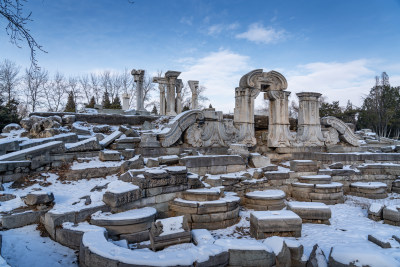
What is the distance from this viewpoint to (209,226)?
521 centimetres

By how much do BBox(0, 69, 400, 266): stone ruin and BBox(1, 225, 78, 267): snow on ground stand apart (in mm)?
153

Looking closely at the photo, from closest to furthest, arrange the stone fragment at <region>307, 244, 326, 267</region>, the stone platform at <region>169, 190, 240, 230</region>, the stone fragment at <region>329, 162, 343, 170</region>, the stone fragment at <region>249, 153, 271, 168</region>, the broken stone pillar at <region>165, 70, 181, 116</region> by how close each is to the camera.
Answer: the stone fragment at <region>307, 244, 326, 267</region>, the stone platform at <region>169, 190, 240, 230</region>, the stone fragment at <region>249, 153, 271, 168</region>, the stone fragment at <region>329, 162, 343, 170</region>, the broken stone pillar at <region>165, 70, 181, 116</region>

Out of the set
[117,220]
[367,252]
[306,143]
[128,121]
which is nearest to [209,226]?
[117,220]

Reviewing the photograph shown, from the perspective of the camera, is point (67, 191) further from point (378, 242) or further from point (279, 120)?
point (279, 120)

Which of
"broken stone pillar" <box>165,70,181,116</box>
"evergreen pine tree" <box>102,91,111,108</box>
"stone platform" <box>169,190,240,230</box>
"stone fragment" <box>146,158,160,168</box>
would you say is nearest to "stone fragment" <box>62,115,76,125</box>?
"stone fragment" <box>146,158,160,168</box>

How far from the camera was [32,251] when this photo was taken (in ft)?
11.9

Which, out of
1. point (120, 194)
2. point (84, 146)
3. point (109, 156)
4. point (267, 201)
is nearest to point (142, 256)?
point (120, 194)

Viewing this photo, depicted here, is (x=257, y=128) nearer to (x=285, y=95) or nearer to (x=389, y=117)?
(x=285, y=95)

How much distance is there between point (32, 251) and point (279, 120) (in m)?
8.41

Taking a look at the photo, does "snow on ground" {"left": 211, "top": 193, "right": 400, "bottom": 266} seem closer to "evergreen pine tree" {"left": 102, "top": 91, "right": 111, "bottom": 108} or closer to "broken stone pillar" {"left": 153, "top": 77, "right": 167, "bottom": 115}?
"broken stone pillar" {"left": 153, "top": 77, "right": 167, "bottom": 115}

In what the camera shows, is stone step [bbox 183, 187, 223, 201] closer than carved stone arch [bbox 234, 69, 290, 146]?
Yes

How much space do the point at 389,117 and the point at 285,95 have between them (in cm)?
2643

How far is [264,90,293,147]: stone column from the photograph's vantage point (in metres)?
9.49

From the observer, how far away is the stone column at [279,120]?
9.49 metres
